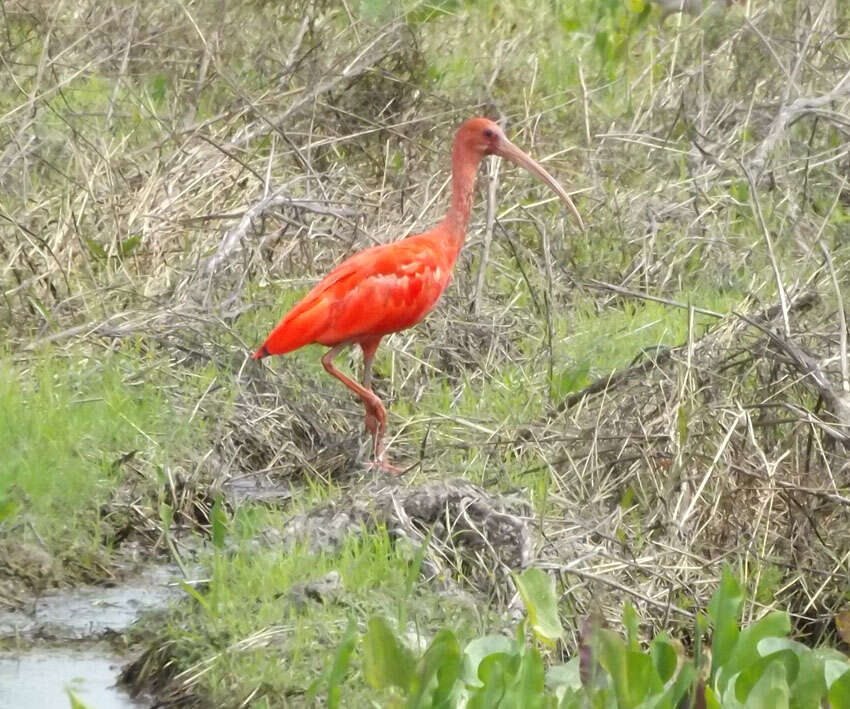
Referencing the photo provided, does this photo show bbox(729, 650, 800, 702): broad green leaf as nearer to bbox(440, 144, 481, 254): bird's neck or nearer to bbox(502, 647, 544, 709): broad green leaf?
bbox(502, 647, 544, 709): broad green leaf

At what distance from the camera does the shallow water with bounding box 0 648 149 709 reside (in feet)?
15.6

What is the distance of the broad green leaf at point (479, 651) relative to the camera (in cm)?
415

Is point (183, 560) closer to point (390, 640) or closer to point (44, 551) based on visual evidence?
point (44, 551)

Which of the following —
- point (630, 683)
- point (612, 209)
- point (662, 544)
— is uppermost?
point (630, 683)

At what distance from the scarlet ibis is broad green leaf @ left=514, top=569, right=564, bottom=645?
170 cm

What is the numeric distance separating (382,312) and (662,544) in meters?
1.72

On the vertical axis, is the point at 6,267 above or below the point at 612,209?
above

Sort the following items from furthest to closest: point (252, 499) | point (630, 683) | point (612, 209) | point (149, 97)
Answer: point (149, 97) → point (612, 209) → point (252, 499) → point (630, 683)

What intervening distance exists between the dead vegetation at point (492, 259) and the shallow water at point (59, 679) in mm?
783

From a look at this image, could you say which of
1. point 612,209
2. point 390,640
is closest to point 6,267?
point 612,209

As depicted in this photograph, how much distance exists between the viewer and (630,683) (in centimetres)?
394

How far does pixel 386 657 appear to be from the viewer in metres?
4.07

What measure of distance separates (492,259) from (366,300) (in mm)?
1592

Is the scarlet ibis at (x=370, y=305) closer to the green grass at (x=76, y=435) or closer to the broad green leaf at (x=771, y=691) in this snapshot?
the green grass at (x=76, y=435)
